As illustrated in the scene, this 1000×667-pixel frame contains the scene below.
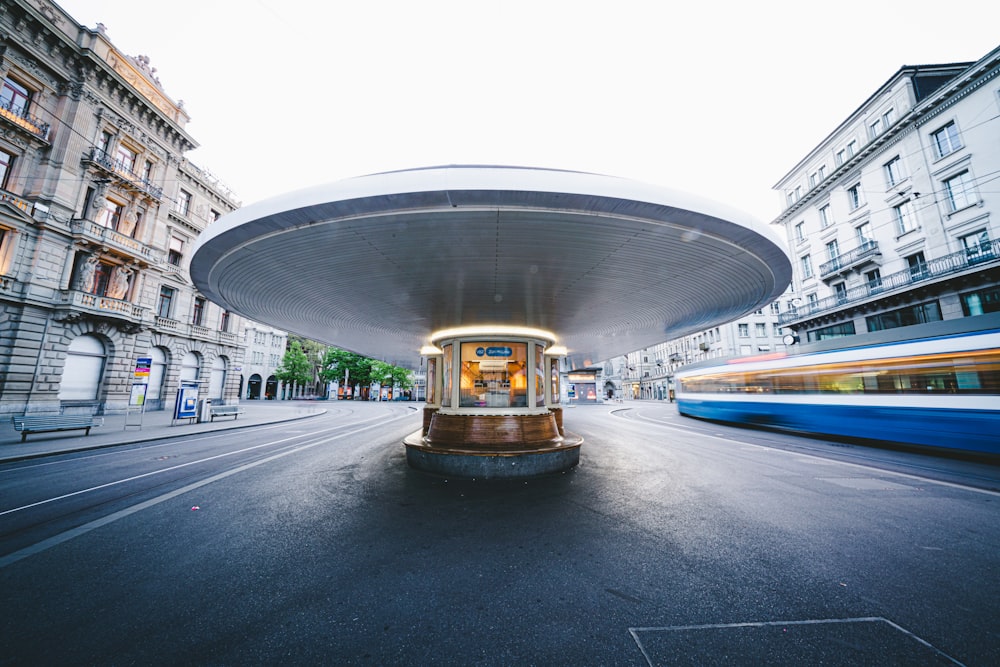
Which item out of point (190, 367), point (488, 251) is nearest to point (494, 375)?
point (488, 251)

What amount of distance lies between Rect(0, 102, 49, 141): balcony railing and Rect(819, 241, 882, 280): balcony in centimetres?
4813

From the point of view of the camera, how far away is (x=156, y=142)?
24.0 metres

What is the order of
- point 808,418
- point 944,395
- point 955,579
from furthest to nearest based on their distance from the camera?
point 808,418, point 944,395, point 955,579

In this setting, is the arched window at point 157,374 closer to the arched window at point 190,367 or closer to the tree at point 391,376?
the arched window at point 190,367

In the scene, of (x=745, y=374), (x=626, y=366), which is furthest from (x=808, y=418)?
(x=626, y=366)

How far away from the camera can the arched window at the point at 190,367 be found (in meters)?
26.7

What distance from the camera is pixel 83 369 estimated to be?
19.8 meters

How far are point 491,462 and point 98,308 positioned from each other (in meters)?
25.0

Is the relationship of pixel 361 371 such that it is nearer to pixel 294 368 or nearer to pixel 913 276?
pixel 294 368

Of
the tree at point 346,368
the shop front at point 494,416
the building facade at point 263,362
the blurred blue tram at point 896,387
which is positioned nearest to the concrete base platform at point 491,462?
the shop front at point 494,416

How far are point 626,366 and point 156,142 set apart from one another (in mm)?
88618

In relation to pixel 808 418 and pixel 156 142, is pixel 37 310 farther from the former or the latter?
pixel 808 418

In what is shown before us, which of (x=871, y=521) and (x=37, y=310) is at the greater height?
(x=37, y=310)

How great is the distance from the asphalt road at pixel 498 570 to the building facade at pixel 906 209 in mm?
19150
